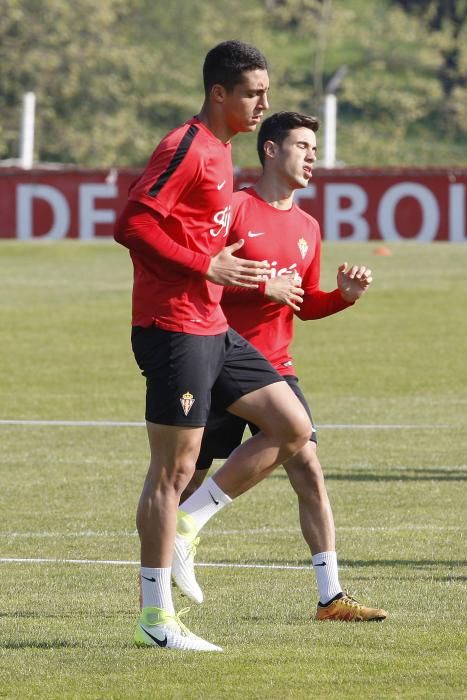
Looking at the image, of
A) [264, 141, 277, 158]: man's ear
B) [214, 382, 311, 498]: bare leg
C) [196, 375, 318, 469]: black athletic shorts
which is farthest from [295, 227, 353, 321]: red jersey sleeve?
[214, 382, 311, 498]: bare leg

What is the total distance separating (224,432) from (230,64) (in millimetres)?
1914

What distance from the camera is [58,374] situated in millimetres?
21109

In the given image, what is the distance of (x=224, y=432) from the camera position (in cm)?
771

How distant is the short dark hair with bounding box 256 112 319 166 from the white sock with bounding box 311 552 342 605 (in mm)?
1849

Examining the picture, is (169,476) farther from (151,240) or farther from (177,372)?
(151,240)

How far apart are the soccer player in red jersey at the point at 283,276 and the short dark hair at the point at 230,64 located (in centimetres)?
112

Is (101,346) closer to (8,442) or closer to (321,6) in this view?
(8,442)

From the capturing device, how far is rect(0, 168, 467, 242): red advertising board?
1379 inches

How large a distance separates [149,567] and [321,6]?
238 ft

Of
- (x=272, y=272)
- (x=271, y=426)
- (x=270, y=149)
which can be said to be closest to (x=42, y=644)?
(x=271, y=426)

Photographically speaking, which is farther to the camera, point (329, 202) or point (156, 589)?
point (329, 202)

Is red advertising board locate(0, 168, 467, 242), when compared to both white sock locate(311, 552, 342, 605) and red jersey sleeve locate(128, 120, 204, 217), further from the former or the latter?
red jersey sleeve locate(128, 120, 204, 217)

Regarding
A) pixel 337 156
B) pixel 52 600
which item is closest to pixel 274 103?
pixel 337 156

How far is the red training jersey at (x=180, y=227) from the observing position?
20.6 feet
